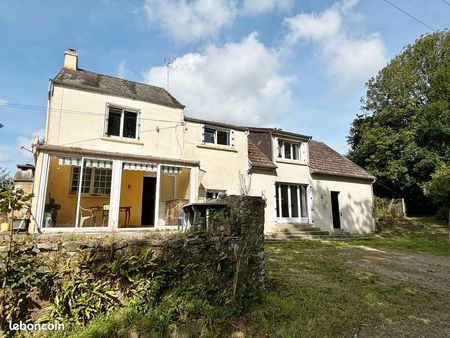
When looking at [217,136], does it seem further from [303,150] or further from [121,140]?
[303,150]

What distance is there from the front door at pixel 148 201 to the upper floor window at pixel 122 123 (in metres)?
3.44

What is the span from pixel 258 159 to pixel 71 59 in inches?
528

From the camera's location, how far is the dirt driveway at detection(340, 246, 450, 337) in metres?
5.61

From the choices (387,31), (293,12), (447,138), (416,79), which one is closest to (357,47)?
(387,31)

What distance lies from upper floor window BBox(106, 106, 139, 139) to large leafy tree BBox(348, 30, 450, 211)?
28.2 m

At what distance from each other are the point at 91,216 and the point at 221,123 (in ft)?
31.6

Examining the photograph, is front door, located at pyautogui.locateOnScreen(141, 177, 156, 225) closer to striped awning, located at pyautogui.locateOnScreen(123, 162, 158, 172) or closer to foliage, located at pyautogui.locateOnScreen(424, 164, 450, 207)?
striped awning, located at pyautogui.locateOnScreen(123, 162, 158, 172)

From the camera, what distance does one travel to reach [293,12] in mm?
12336

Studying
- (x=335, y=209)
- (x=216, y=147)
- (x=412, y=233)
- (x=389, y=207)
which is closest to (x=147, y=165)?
(x=216, y=147)

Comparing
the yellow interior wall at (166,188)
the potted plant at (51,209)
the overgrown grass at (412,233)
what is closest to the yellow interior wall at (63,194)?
the potted plant at (51,209)

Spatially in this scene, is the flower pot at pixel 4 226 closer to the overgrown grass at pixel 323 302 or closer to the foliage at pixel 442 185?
the overgrown grass at pixel 323 302

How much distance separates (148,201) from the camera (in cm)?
1762

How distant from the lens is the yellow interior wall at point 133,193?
54.9 feet

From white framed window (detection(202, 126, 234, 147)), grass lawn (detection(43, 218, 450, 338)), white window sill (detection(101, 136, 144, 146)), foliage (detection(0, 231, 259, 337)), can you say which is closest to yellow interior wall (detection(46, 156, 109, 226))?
white window sill (detection(101, 136, 144, 146))
